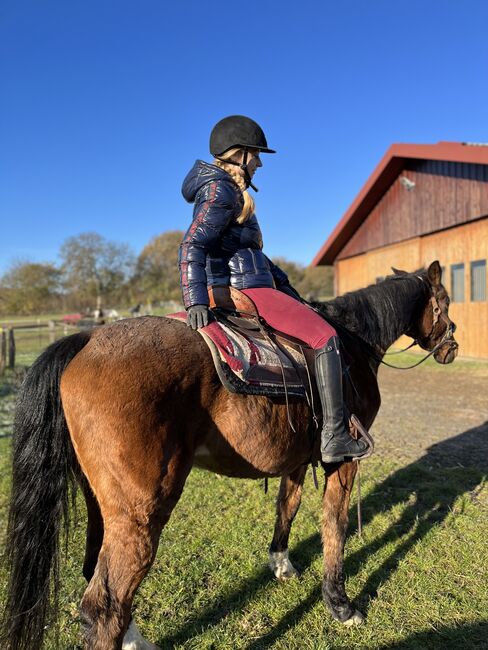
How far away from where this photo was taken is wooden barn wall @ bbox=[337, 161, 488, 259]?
11562 mm

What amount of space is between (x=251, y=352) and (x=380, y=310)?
5.11 ft

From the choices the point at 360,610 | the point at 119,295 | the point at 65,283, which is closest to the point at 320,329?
the point at 360,610

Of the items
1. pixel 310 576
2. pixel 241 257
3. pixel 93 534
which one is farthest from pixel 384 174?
pixel 93 534

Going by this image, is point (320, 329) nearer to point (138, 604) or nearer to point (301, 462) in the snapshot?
point (301, 462)

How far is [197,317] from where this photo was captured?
7.33ft

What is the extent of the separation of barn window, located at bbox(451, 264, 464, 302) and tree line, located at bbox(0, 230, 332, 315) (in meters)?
16.9

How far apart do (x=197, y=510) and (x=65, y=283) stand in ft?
127

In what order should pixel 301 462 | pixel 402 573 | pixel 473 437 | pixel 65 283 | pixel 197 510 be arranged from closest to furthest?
pixel 301 462, pixel 402 573, pixel 197 510, pixel 473 437, pixel 65 283

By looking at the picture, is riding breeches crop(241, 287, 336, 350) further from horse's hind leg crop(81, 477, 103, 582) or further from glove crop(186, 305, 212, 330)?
horse's hind leg crop(81, 477, 103, 582)

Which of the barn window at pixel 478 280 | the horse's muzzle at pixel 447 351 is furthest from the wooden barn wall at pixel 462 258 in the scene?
the horse's muzzle at pixel 447 351

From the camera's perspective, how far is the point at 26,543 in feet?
6.65

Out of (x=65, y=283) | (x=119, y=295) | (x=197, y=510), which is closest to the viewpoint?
(x=197, y=510)

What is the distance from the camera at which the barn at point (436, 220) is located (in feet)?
38.3

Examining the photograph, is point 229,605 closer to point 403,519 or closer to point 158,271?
point 403,519
